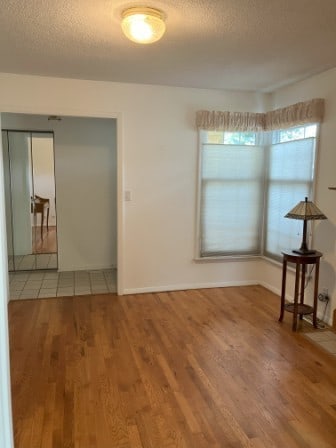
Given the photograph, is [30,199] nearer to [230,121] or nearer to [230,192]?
[230,192]

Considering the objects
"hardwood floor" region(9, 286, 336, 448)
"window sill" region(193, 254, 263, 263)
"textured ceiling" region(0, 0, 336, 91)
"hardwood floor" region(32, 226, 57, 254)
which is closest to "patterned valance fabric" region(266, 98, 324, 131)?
"textured ceiling" region(0, 0, 336, 91)

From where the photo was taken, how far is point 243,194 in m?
4.47

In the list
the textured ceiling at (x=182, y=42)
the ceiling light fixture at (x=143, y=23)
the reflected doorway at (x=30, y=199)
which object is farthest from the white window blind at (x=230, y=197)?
the reflected doorway at (x=30, y=199)

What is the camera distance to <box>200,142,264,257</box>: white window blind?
4.35 meters

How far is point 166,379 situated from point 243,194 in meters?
2.61

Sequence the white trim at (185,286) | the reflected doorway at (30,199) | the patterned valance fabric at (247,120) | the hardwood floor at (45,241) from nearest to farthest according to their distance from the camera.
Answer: the patterned valance fabric at (247,120) → the white trim at (185,286) → the reflected doorway at (30,199) → the hardwood floor at (45,241)

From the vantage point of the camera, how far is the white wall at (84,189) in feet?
17.0

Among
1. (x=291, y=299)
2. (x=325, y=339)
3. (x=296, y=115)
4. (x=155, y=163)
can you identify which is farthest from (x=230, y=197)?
(x=325, y=339)

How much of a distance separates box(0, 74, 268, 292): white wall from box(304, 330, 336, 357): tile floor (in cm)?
155

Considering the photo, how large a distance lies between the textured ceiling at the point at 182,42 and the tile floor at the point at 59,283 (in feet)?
8.08

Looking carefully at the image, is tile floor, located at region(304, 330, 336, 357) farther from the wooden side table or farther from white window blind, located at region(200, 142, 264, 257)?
white window blind, located at region(200, 142, 264, 257)

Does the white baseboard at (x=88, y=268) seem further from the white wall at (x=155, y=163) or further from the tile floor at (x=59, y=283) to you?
the white wall at (x=155, y=163)

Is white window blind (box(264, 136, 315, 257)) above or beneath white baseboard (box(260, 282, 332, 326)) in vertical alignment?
above

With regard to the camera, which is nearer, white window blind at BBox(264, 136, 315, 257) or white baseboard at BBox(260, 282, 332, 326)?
white baseboard at BBox(260, 282, 332, 326)
